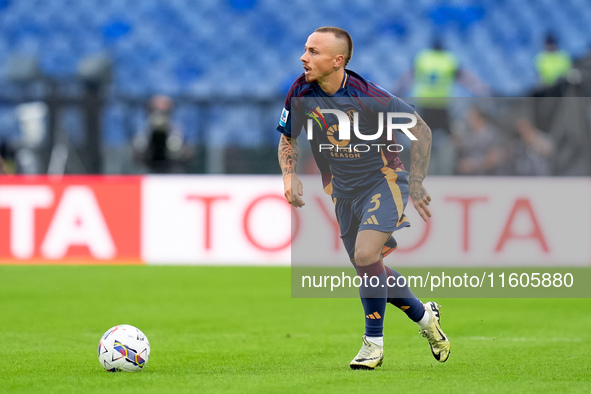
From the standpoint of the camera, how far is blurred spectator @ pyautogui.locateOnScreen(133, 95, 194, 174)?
12.2 m

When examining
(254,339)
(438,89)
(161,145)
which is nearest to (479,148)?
(438,89)

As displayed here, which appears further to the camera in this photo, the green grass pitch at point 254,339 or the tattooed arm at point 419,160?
the tattooed arm at point 419,160

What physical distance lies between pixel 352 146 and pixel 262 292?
4.46 meters

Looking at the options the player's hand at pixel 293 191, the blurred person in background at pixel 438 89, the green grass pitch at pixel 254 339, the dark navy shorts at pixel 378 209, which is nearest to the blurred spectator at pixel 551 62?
the blurred person in background at pixel 438 89

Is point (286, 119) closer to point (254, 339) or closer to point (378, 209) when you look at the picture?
point (378, 209)

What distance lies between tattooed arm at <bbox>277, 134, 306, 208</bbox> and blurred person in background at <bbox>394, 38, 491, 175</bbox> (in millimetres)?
6198

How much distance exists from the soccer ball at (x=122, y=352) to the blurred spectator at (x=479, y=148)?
22.1 feet

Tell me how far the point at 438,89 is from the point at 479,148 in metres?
3.22

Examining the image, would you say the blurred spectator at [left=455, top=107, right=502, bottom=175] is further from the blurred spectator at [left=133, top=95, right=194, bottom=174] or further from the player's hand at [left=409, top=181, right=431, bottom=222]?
the player's hand at [left=409, top=181, right=431, bottom=222]

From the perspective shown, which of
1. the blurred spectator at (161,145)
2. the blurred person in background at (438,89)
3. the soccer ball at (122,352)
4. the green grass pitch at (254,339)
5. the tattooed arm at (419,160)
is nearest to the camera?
the green grass pitch at (254,339)

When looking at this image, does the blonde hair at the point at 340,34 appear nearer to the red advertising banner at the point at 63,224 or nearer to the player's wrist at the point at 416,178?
the player's wrist at the point at 416,178

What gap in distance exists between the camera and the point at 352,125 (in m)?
5.05

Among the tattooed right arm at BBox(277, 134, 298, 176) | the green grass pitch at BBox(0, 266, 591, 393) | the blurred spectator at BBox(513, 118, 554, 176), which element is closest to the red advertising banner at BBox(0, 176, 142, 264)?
the green grass pitch at BBox(0, 266, 591, 393)

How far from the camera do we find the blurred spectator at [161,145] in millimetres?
12219
